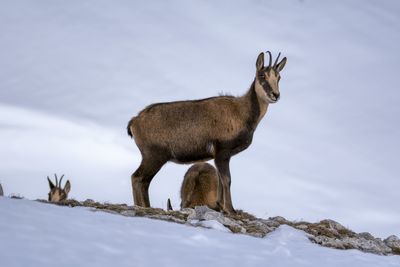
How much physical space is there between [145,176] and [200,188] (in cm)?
138

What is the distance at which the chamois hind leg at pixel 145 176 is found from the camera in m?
14.2

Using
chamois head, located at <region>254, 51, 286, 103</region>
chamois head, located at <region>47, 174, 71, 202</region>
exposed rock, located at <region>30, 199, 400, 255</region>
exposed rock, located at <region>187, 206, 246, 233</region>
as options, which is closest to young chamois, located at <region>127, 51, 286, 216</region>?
chamois head, located at <region>254, 51, 286, 103</region>

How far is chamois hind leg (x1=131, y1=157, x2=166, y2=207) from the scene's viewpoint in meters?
14.2

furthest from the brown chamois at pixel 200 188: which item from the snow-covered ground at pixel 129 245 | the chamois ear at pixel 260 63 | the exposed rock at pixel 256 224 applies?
the snow-covered ground at pixel 129 245

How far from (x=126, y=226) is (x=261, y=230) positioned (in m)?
2.74

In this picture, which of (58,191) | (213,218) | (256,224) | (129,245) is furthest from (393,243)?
(58,191)

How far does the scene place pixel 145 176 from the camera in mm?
14234

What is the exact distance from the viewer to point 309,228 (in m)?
12.7

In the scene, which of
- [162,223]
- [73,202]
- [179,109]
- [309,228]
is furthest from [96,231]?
[179,109]

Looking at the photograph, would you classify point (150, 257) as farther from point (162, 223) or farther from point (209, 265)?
point (162, 223)

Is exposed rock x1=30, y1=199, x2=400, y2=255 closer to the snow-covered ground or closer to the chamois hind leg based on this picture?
the snow-covered ground

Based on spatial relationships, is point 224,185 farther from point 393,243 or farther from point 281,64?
point 393,243

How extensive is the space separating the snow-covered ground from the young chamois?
10.9ft

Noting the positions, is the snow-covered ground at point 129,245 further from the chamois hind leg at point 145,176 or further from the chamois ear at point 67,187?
the chamois ear at point 67,187
